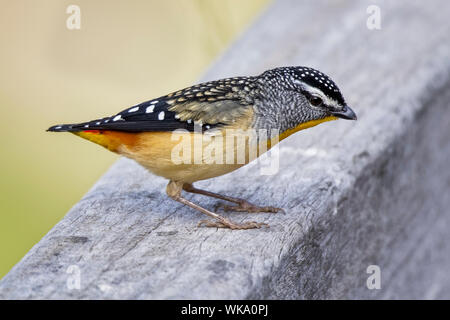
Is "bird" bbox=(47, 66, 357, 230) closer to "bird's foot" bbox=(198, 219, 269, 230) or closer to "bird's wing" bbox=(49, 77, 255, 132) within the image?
"bird's wing" bbox=(49, 77, 255, 132)

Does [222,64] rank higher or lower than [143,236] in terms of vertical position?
higher

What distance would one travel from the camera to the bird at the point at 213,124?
345cm

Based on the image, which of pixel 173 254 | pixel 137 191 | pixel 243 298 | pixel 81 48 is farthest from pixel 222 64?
pixel 81 48

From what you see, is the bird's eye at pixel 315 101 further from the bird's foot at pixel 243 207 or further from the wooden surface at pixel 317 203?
the bird's foot at pixel 243 207

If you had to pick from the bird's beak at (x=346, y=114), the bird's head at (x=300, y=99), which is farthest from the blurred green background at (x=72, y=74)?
the bird's beak at (x=346, y=114)

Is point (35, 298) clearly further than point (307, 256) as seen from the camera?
No

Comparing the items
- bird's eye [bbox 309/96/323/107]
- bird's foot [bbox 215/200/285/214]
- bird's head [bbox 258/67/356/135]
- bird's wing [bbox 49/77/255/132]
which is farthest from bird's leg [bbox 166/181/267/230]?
bird's eye [bbox 309/96/323/107]

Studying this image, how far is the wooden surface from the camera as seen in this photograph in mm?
2455

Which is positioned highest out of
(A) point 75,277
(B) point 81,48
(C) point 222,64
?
(B) point 81,48

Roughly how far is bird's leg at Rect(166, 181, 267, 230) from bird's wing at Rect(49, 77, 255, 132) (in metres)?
0.29

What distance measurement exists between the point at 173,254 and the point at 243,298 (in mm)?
409
